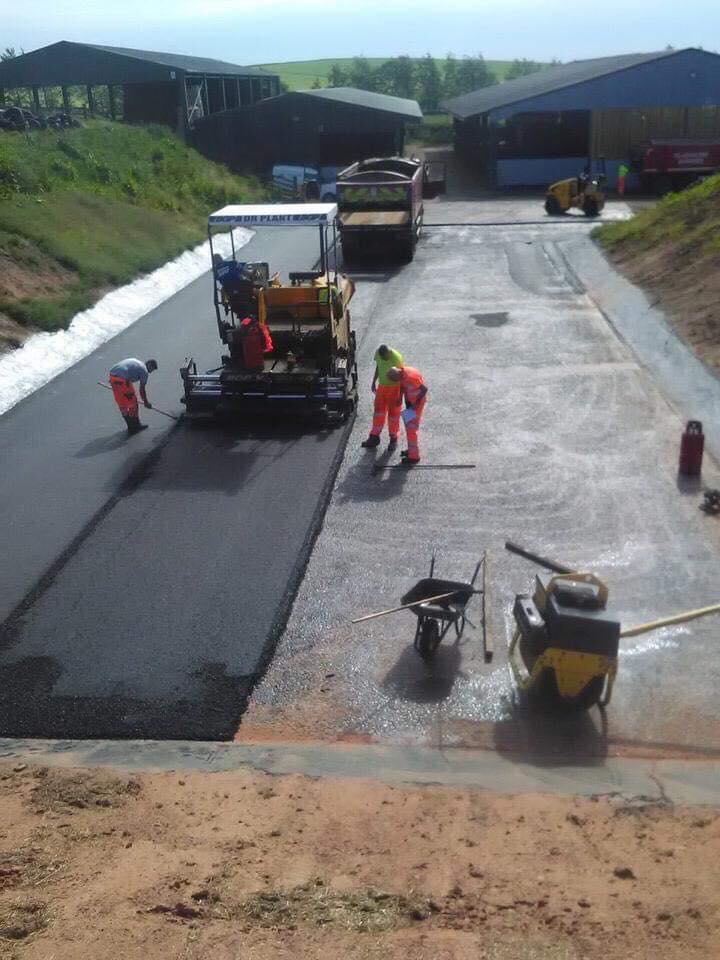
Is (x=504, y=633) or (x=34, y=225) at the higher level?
(x=34, y=225)

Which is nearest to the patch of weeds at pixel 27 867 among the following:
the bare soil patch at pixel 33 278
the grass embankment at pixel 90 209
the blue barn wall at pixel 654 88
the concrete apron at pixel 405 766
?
the concrete apron at pixel 405 766

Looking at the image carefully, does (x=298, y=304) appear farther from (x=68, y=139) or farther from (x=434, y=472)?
(x=68, y=139)

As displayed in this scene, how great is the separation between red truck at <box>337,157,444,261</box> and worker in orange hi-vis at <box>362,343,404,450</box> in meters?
12.0

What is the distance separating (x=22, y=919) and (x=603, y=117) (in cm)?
3646

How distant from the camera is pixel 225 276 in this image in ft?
38.7

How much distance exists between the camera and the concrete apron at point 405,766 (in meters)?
5.77

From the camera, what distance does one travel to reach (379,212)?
23.2m

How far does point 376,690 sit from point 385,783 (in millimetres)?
1046

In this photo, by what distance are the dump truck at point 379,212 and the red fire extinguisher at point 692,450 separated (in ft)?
43.7

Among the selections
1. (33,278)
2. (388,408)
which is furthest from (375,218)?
(388,408)

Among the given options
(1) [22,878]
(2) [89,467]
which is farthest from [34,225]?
(1) [22,878]

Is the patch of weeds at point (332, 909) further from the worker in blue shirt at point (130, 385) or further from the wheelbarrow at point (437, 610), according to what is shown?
the worker in blue shirt at point (130, 385)

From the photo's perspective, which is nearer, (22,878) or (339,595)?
(22,878)

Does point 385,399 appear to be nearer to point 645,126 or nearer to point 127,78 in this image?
point 645,126
